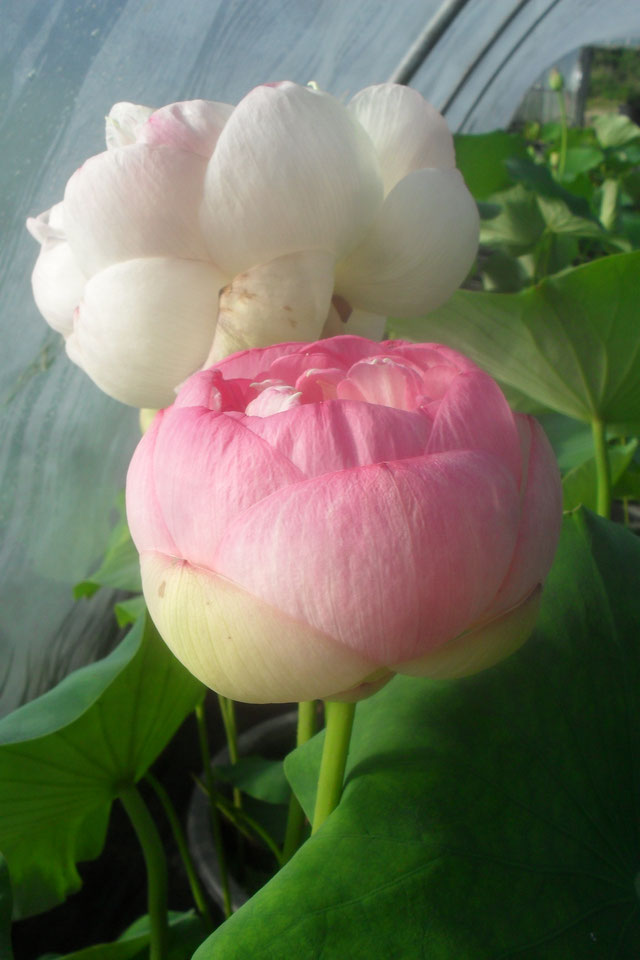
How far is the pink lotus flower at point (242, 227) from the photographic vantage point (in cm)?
23

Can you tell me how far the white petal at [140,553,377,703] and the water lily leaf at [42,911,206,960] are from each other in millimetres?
304

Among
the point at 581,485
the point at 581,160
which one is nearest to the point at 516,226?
the point at 581,485

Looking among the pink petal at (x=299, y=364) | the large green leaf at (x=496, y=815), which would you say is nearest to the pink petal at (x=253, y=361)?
the pink petal at (x=299, y=364)

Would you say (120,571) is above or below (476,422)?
below

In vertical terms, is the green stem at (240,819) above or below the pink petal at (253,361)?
below

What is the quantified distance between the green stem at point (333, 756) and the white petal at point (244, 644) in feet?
0.14

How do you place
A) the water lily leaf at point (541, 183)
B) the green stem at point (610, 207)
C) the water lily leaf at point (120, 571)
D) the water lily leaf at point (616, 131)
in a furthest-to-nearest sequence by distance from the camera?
1. the water lily leaf at point (616, 131)
2. the green stem at point (610, 207)
3. the water lily leaf at point (541, 183)
4. the water lily leaf at point (120, 571)

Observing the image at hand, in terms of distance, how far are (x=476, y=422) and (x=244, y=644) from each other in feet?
0.25

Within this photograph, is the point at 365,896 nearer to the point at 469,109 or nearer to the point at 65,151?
the point at 65,151

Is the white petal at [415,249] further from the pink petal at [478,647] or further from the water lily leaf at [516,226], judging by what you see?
the water lily leaf at [516,226]

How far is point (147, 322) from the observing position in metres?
0.24

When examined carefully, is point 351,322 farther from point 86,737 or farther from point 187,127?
point 86,737

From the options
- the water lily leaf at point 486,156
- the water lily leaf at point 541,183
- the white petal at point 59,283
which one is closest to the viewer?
the white petal at point 59,283

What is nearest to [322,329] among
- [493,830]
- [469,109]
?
[493,830]
